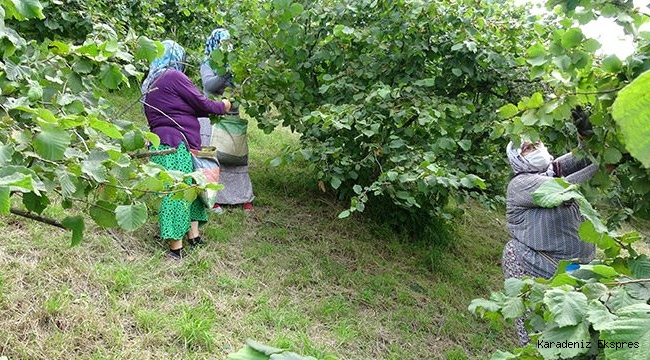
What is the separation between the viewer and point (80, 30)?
4.97 m

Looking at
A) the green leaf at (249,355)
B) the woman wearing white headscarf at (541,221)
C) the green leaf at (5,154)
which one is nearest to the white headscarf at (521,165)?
the woman wearing white headscarf at (541,221)

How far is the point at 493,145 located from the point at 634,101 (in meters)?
4.01

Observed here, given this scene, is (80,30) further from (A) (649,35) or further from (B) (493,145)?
(A) (649,35)

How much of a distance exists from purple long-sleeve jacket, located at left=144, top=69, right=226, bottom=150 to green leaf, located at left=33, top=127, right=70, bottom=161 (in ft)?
6.88

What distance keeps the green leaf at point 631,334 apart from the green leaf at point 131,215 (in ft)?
3.16

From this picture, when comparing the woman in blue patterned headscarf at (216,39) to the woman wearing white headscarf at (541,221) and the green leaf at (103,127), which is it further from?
the green leaf at (103,127)

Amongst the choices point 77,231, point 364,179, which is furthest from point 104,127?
point 364,179

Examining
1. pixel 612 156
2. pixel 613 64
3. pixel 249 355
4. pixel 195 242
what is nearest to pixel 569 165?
pixel 612 156

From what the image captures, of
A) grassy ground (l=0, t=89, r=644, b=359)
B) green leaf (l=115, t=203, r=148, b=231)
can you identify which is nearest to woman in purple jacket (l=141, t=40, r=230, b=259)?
grassy ground (l=0, t=89, r=644, b=359)

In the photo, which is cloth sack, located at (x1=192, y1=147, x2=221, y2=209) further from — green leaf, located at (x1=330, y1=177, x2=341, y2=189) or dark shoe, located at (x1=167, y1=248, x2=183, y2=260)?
green leaf, located at (x1=330, y1=177, x2=341, y2=189)

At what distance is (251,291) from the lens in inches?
125

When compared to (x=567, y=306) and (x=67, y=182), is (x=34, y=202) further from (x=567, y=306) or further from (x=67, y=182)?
(x=567, y=306)

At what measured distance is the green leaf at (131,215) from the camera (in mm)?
1191

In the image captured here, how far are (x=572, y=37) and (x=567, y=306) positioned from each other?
1.00 m
